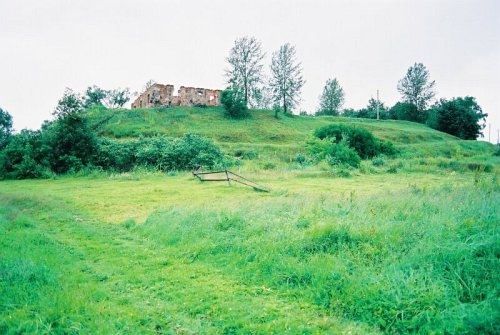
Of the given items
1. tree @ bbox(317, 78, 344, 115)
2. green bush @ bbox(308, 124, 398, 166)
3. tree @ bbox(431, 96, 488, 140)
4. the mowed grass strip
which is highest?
tree @ bbox(317, 78, 344, 115)

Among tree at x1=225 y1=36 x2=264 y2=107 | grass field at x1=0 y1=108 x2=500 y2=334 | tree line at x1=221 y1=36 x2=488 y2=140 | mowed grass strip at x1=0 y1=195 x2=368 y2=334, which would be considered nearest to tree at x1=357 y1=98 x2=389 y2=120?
tree line at x1=221 y1=36 x2=488 y2=140

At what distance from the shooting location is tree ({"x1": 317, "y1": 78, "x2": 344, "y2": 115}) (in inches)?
3248

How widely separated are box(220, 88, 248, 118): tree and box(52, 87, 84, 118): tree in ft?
92.2

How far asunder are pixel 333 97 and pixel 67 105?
219 feet

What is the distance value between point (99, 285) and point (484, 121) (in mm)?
88904

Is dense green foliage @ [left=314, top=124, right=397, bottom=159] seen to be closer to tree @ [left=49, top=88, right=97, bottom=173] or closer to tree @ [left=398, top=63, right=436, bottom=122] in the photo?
tree @ [left=49, top=88, right=97, bottom=173]

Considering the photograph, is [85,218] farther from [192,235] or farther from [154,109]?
[154,109]

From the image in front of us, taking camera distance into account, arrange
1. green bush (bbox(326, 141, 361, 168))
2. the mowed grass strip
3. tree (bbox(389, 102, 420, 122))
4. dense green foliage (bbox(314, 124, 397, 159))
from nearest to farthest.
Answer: the mowed grass strip
green bush (bbox(326, 141, 361, 168))
dense green foliage (bbox(314, 124, 397, 159))
tree (bbox(389, 102, 420, 122))

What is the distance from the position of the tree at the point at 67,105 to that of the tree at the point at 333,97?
212 ft

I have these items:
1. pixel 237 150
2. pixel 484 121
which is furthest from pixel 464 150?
pixel 237 150

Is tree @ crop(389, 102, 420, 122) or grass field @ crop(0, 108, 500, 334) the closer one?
grass field @ crop(0, 108, 500, 334)

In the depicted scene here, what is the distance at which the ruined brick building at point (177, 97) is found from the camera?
56.5m

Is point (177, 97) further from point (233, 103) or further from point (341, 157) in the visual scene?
point (341, 157)

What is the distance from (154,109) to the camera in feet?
174
